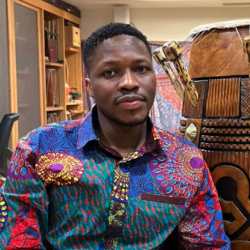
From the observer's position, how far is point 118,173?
0.82m

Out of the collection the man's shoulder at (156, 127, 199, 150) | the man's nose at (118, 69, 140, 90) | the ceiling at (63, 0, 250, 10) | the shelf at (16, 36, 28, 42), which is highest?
the ceiling at (63, 0, 250, 10)

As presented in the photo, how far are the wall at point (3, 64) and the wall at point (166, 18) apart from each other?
1552mm

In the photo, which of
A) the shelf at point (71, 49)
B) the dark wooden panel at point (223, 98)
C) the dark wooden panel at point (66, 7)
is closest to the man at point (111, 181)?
the dark wooden panel at point (223, 98)

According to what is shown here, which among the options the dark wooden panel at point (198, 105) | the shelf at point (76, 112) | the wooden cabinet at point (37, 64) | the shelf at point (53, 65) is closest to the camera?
the dark wooden panel at point (198, 105)

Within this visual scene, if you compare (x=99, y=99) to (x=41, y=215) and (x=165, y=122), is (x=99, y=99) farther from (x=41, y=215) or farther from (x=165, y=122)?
(x=165, y=122)

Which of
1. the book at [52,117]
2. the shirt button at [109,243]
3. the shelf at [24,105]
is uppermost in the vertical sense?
the shelf at [24,105]

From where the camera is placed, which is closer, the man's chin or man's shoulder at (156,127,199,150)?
the man's chin

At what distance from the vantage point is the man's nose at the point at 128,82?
31.4 inches

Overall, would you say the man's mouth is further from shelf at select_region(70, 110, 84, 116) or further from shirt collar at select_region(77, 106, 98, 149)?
shelf at select_region(70, 110, 84, 116)

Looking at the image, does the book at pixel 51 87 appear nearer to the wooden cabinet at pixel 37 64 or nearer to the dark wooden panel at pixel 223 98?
the wooden cabinet at pixel 37 64

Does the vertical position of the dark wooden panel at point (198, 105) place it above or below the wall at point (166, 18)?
below

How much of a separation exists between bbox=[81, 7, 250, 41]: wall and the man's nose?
10.8 ft

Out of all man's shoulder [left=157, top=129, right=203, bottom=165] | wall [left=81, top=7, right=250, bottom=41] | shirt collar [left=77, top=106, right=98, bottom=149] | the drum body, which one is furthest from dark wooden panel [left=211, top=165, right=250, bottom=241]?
wall [left=81, top=7, right=250, bottom=41]

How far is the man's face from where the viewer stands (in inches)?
31.7
